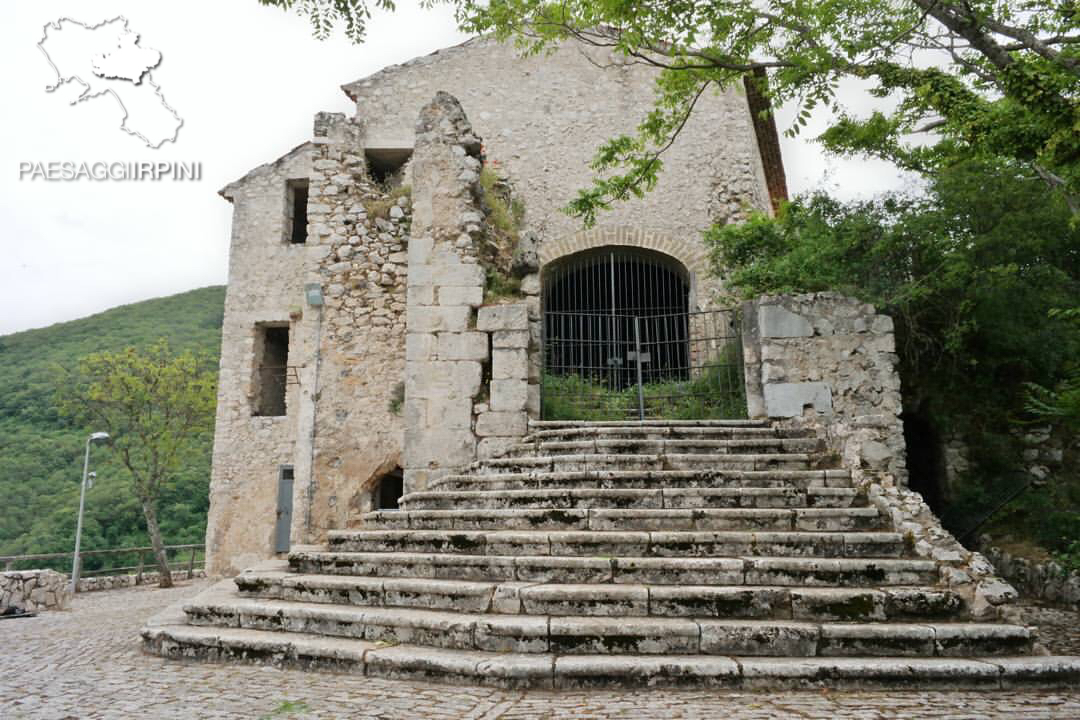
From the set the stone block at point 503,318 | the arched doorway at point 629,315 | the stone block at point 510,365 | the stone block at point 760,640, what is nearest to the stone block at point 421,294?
the stone block at point 503,318

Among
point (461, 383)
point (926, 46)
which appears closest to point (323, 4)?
point (461, 383)

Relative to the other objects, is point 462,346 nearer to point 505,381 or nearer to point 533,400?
point 505,381

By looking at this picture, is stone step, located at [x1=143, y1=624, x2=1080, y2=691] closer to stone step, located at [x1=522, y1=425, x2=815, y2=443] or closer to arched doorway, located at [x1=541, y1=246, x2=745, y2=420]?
stone step, located at [x1=522, y1=425, x2=815, y2=443]

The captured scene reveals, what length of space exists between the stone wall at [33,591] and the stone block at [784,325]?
964 cm

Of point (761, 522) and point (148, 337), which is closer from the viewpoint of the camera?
point (761, 522)

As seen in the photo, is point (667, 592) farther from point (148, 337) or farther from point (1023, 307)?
point (148, 337)

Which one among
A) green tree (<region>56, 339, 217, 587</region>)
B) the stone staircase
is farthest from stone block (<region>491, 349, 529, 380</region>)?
green tree (<region>56, 339, 217, 587</region>)

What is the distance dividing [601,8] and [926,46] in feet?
9.45

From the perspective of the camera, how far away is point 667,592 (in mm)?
4004

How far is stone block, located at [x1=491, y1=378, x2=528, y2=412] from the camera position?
7422 mm

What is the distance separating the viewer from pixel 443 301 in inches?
309

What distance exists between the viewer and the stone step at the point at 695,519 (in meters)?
4.84

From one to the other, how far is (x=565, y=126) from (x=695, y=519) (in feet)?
33.1

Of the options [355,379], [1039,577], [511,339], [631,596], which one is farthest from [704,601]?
[355,379]
